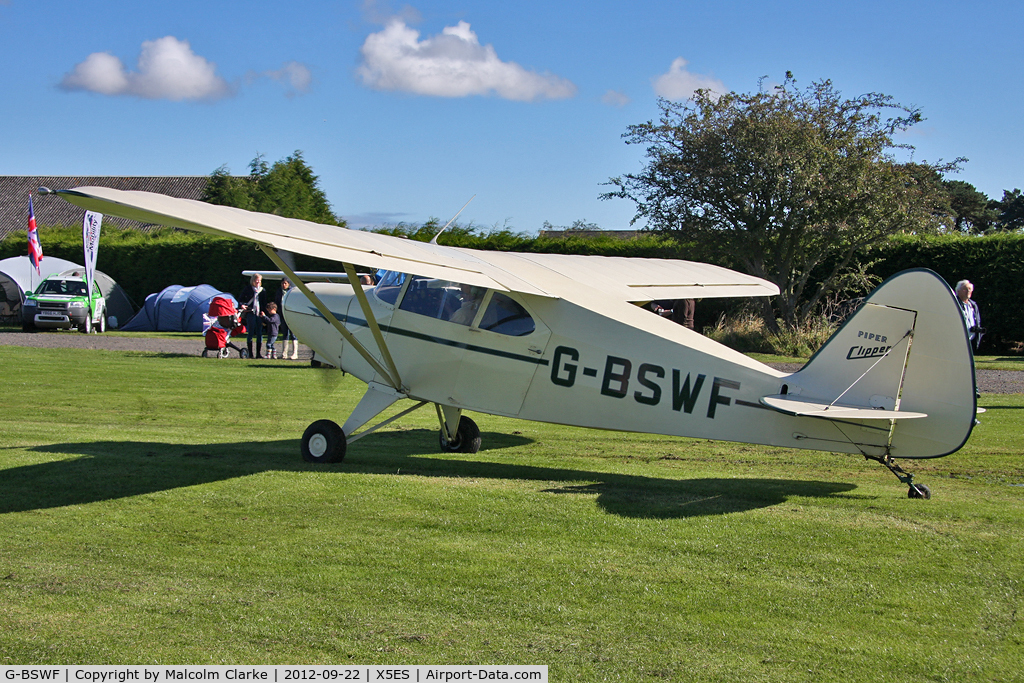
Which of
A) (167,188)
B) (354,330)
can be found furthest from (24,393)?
(167,188)

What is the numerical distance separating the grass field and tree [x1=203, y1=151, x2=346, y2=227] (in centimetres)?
3085

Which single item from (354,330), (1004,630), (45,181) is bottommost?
(1004,630)

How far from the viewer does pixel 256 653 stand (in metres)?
4.16

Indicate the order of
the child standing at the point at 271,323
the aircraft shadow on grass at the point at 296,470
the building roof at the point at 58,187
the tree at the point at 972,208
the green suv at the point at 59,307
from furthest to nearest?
the tree at the point at 972,208, the building roof at the point at 58,187, the green suv at the point at 59,307, the child standing at the point at 271,323, the aircraft shadow on grass at the point at 296,470

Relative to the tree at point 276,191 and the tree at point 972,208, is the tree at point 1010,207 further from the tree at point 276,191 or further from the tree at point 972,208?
the tree at point 276,191

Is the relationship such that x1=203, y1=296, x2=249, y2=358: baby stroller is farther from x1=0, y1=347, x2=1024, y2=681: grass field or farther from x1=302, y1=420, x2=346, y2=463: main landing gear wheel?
x1=302, y1=420, x2=346, y2=463: main landing gear wheel

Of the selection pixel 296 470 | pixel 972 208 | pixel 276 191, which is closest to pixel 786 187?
pixel 296 470

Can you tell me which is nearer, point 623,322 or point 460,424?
point 623,322

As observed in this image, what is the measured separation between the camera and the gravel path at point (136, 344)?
56.7ft

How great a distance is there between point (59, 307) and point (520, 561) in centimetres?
2710

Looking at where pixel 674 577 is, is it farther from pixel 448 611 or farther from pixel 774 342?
pixel 774 342

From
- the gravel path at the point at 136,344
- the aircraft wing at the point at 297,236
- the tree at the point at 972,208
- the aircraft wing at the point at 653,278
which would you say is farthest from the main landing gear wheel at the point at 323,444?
the tree at the point at 972,208

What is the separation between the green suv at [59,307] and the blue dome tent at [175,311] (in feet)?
7.70

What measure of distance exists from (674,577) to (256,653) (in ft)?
8.11
